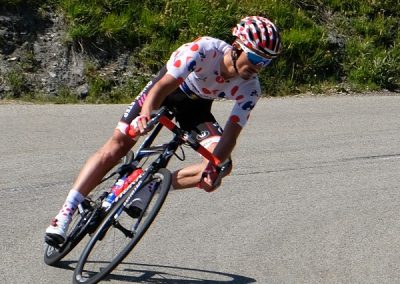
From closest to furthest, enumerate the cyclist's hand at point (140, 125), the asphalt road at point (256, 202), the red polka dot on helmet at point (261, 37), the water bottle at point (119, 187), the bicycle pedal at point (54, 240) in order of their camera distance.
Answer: the cyclist's hand at point (140, 125)
the red polka dot on helmet at point (261, 37)
the water bottle at point (119, 187)
the bicycle pedal at point (54, 240)
the asphalt road at point (256, 202)

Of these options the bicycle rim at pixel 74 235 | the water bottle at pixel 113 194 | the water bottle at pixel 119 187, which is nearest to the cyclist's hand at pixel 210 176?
the water bottle at pixel 119 187

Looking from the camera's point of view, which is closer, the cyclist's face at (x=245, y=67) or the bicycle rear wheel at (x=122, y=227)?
the bicycle rear wheel at (x=122, y=227)

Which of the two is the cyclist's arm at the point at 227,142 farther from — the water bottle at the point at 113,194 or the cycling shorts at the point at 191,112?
the water bottle at the point at 113,194

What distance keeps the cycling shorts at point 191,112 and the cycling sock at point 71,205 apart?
603mm

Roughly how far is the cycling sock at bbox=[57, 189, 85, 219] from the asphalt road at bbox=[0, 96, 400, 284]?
40 cm

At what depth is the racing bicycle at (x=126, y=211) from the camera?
17.3ft

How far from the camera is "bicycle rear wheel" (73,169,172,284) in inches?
202

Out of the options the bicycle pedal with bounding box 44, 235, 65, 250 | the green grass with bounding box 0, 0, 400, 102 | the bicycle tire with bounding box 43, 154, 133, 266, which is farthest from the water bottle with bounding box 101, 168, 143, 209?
the green grass with bounding box 0, 0, 400, 102

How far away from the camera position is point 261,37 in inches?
213

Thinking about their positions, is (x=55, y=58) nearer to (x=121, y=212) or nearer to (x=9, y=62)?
(x=9, y=62)

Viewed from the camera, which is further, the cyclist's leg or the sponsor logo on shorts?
the sponsor logo on shorts

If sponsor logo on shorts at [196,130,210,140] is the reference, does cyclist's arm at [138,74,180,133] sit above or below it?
above

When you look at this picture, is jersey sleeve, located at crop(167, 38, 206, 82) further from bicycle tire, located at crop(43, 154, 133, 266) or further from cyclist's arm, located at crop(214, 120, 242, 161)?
bicycle tire, located at crop(43, 154, 133, 266)

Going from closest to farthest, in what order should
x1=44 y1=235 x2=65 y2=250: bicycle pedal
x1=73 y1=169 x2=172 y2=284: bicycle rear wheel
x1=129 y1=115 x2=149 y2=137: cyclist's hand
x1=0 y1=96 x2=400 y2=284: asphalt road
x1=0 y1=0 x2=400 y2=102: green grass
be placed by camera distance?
x1=73 y1=169 x2=172 y2=284: bicycle rear wheel → x1=129 y1=115 x2=149 y2=137: cyclist's hand → x1=44 y1=235 x2=65 y2=250: bicycle pedal → x1=0 y1=96 x2=400 y2=284: asphalt road → x1=0 y1=0 x2=400 y2=102: green grass
